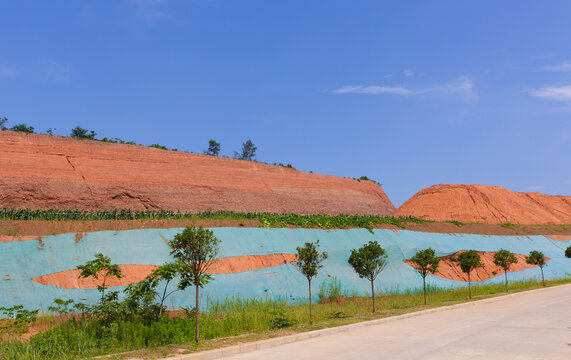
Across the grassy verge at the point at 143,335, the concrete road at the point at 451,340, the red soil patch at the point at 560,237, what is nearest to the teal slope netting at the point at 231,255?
the grassy verge at the point at 143,335

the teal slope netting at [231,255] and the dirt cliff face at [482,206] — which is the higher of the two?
the dirt cliff face at [482,206]

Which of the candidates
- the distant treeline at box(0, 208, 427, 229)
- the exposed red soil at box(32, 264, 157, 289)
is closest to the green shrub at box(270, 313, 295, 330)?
the exposed red soil at box(32, 264, 157, 289)

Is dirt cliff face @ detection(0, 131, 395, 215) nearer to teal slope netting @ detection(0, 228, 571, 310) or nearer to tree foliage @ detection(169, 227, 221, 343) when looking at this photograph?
teal slope netting @ detection(0, 228, 571, 310)

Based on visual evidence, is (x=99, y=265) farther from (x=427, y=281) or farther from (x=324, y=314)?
(x=427, y=281)

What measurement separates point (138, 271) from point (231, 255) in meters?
5.95

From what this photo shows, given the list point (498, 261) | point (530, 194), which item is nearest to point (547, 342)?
point (498, 261)

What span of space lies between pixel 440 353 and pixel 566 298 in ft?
58.2

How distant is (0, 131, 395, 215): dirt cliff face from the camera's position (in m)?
41.7

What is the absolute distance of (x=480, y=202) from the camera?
71.8m

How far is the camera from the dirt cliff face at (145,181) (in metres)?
41.7

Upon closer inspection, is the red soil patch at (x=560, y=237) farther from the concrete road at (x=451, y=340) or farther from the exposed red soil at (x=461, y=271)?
the concrete road at (x=451, y=340)

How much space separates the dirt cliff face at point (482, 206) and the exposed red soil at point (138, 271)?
46.6 metres

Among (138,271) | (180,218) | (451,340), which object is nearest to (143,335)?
(451,340)

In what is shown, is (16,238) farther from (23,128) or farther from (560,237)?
(560,237)
